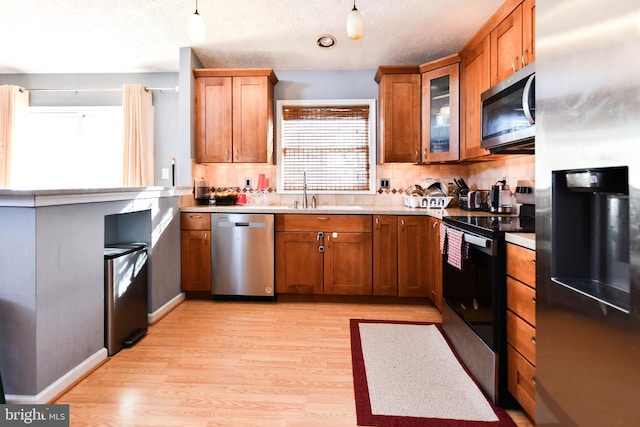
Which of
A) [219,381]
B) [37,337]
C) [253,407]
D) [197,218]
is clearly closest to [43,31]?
[197,218]

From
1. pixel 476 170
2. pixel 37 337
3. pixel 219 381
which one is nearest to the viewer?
pixel 37 337

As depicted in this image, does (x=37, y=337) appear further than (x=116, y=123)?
No

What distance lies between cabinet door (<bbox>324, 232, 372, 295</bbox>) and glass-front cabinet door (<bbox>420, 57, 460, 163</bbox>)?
107 centimetres

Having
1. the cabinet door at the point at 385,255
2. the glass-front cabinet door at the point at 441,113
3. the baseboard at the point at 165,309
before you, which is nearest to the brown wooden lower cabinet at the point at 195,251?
the baseboard at the point at 165,309

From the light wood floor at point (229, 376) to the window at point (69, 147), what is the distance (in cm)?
227

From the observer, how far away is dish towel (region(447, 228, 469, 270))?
6.52 feet

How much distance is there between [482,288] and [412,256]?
4.40ft

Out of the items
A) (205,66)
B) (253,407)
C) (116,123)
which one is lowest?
(253,407)

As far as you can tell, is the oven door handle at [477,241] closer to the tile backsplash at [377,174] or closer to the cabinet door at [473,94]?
the cabinet door at [473,94]

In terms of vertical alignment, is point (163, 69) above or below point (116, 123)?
above

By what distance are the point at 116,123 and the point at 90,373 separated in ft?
10.0

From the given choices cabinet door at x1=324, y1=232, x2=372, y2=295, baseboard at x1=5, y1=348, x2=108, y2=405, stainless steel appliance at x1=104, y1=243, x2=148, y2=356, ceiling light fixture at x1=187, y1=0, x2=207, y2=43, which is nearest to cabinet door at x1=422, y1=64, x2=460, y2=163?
cabinet door at x1=324, y1=232, x2=372, y2=295

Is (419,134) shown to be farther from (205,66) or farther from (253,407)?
(253,407)

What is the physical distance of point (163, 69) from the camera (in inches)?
153
